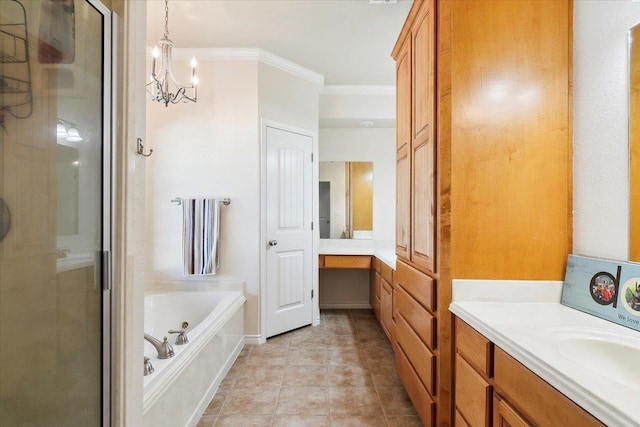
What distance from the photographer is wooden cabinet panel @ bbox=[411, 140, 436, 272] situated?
4.67ft

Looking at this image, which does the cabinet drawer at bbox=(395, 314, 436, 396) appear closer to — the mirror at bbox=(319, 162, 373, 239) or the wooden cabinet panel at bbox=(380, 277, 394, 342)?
the wooden cabinet panel at bbox=(380, 277, 394, 342)

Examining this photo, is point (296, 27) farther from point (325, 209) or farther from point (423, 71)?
point (325, 209)

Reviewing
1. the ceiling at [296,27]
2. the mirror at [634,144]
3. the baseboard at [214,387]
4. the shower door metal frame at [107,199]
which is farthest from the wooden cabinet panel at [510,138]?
Result: the baseboard at [214,387]

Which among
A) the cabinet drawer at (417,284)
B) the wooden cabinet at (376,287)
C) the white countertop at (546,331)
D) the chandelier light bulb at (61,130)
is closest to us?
the white countertop at (546,331)

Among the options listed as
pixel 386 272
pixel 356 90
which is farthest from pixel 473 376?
pixel 356 90

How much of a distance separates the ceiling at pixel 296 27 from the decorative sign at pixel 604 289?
1932mm

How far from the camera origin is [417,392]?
1.63 meters

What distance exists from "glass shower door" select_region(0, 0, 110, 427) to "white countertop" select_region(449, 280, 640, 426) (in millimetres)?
1298

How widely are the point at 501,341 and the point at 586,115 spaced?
1.02 metres

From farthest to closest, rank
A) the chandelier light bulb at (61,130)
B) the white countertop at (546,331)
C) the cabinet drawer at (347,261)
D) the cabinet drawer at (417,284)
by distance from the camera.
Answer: the cabinet drawer at (347,261) < the cabinet drawer at (417,284) < the chandelier light bulb at (61,130) < the white countertop at (546,331)

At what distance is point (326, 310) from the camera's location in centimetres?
370

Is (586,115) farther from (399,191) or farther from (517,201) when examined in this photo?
(399,191)

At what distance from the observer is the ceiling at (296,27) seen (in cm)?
214

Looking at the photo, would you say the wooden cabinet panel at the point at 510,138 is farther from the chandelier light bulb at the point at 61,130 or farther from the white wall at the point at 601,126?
the chandelier light bulb at the point at 61,130
